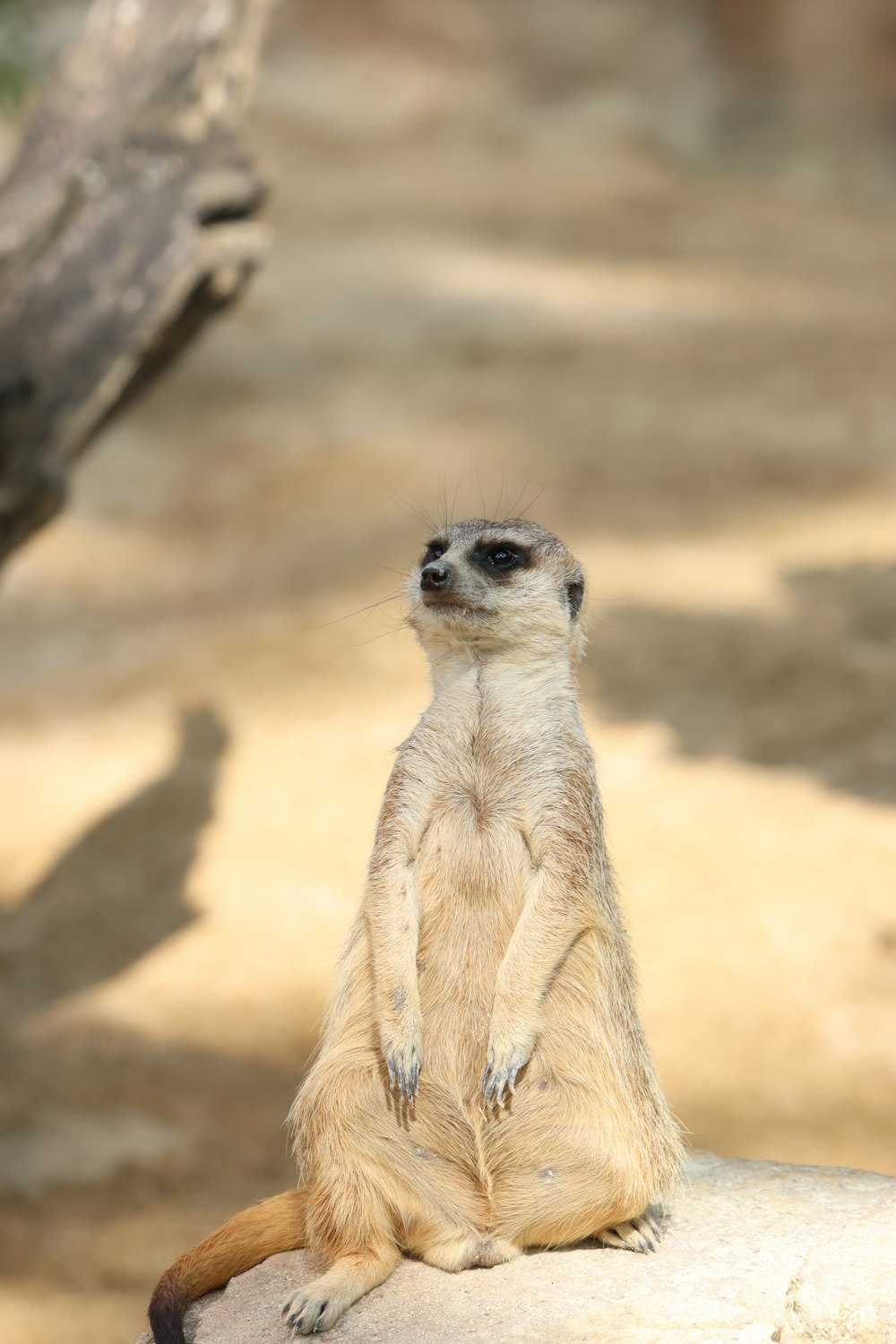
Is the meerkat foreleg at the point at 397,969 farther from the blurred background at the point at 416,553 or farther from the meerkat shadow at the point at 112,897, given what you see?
the meerkat shadow at the point at 112,897

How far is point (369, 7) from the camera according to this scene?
43.5ft

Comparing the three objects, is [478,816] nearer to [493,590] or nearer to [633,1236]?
[493,590]

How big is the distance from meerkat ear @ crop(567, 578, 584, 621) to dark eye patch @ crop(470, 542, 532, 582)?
105 millimetres

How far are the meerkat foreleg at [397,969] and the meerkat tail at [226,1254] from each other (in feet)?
0.91

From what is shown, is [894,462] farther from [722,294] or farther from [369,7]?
[369,7]

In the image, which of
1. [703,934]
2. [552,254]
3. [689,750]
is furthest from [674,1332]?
[552,254]

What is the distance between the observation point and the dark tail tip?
1.82 meters

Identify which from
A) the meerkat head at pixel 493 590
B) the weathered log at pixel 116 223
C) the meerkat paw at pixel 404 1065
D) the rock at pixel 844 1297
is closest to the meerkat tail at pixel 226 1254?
the meerkat paw at pixel 404 1065

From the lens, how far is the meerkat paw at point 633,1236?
1995mm

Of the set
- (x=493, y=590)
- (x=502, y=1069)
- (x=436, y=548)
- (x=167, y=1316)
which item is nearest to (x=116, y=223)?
(x=436, y=548)

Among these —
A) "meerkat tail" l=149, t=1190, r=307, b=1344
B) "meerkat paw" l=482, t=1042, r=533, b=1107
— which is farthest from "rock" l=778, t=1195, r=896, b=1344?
"meerkat tail" l=149, t=1190, r=307, b=1344

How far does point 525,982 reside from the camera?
6.19ft

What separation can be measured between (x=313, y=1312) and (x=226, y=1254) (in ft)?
0.67

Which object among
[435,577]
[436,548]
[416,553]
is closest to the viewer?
[435,577]
